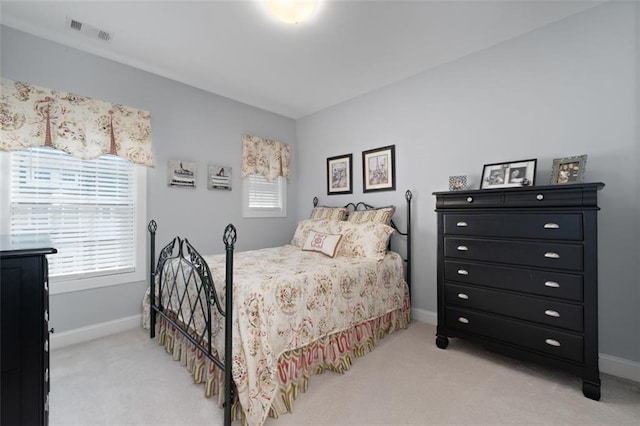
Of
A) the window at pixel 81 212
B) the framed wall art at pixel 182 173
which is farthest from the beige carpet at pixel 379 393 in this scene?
the framed wall art at pixel 182 173

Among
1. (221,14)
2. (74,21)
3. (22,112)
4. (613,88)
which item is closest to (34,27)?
(74,21)

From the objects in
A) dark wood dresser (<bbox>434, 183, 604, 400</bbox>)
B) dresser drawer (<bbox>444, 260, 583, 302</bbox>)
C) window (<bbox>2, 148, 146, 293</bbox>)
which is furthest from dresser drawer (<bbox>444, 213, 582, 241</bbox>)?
window (<bbox>2, 148, 146, 293</bbox>)

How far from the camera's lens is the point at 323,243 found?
304 centimetres


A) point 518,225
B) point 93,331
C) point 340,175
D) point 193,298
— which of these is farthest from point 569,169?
point 93,331

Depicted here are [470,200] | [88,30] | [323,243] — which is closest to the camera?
[470,200]

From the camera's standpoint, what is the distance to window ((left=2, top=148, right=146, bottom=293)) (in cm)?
236

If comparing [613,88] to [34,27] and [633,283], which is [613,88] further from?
[34,27]

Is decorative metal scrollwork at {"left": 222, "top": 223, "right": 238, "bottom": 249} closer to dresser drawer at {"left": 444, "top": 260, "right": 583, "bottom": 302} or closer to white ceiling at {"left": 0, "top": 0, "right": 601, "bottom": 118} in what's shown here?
white ceiling at {"left": 0, "top": 0, "right": 601, "bottom": 118}

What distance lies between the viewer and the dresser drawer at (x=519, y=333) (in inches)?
72.6

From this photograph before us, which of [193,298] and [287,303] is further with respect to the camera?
[193,298]

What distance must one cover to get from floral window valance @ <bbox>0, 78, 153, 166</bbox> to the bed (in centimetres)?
87

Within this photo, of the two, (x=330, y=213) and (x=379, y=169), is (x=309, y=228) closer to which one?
(x=330, y=213)

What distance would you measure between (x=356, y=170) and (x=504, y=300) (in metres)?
2.26

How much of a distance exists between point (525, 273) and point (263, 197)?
320cm
